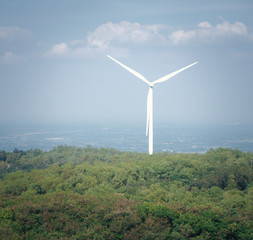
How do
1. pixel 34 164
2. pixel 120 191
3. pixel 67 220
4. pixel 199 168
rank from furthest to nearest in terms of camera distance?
pixel 34 164 → pixel 199 168 → pixel 120 191 → pixel 67 220

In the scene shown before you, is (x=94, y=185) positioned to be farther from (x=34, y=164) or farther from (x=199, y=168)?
(x=34, y=164)

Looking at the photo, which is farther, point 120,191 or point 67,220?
point 120,191

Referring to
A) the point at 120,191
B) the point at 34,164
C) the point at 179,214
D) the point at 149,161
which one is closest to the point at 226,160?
the point at 149,161

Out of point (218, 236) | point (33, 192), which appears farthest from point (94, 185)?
point (218, 236)

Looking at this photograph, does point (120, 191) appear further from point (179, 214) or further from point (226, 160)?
point (226, 160)

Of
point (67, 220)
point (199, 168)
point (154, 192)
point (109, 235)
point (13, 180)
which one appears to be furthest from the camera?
point (199, 168)

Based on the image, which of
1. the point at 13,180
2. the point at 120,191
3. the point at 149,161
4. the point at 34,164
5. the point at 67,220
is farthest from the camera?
the point at 34,164
